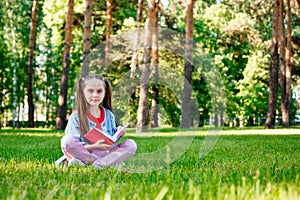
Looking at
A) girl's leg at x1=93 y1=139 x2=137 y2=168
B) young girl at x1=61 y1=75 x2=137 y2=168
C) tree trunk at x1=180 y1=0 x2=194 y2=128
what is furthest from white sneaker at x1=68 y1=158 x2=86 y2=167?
tree trunk at x1=180 y1=0 x2=194 y2=128

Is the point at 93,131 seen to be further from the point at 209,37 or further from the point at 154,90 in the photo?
the point at 209,37

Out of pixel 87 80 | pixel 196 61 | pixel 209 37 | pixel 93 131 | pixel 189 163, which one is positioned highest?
pixel 209 37

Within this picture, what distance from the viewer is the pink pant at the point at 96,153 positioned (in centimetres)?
506

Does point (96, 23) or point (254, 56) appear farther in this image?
point (254, 56)

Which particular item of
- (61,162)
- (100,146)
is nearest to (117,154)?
(100,146)

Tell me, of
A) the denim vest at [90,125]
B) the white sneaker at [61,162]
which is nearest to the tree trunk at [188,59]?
the denim vest at [90,125]

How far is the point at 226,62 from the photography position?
1412 inches

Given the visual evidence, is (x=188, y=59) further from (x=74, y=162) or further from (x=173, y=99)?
(x=74, y=162)

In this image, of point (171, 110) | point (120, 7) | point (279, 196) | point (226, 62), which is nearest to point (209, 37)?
point (226, 62)

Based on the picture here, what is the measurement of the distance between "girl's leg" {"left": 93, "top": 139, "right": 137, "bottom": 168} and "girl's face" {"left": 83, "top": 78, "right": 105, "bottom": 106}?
56 cm

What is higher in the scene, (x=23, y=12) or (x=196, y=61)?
(x=23, y=12)

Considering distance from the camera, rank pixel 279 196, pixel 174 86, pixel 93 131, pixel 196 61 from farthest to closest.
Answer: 1. pixel 196 61
2. pixel 174 86
3. pixel 93 131
4. pixel 279 196

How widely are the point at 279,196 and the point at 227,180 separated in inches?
37.0

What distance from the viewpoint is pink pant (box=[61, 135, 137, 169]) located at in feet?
16.6
